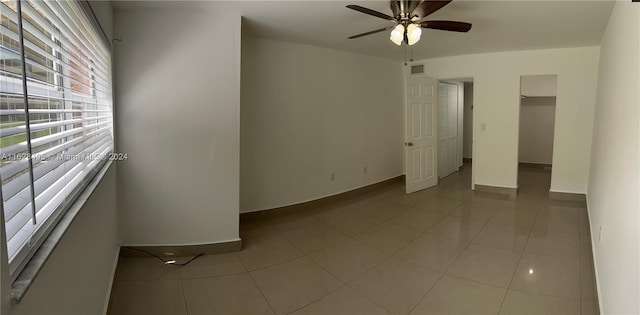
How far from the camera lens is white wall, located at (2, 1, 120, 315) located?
0.99 metres

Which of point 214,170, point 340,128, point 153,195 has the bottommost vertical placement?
point 153,195

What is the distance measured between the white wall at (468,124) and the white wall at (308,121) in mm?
3069

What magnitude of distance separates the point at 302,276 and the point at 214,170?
4.00ft

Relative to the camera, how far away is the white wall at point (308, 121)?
372 cm

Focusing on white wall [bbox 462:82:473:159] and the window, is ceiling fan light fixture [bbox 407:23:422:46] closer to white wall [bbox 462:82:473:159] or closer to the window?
the window

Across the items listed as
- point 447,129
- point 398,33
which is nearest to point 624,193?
point 398,33

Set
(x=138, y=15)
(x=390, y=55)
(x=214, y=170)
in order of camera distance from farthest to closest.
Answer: (x=390, y=55) → (x=214, y=170) → (x=138, y=15)

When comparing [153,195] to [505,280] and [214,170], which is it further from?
[505,280]

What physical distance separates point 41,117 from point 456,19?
10.5ft

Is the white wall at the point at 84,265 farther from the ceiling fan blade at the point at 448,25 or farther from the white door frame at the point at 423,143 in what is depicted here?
the white door frame at the point at 423,143

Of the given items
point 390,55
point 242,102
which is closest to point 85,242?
point 242,102

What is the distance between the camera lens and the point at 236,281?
7.85 feet

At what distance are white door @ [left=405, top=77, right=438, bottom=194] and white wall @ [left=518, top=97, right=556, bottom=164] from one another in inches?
130

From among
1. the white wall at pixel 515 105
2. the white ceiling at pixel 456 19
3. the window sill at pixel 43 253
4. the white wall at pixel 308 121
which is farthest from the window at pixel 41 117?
→ the white wall at pixel 515 105
